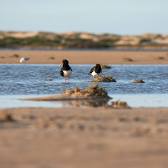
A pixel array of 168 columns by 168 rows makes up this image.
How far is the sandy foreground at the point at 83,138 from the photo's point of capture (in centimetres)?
1132

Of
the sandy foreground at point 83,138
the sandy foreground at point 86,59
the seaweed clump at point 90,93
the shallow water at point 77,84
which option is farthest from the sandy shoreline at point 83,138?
the sandy foreground at point 86,59

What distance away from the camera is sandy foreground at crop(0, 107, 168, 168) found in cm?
1132

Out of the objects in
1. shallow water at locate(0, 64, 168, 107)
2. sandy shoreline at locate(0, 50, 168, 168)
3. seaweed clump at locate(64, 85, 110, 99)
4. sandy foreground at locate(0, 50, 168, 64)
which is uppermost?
sandy shoreline at locate(0, 50, 168, 168)

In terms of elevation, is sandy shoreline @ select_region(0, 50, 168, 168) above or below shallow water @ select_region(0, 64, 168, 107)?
above

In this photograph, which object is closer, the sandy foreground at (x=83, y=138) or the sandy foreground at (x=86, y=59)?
the sandy foreground at (x=83, y=138)

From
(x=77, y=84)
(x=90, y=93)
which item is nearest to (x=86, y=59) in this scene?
(x=77, y=84)

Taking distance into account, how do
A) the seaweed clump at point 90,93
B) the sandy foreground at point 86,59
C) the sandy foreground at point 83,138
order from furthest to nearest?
1. the sandy foreground at point 86,59
2. the seaweed clump at point 90,93
3. the sandy foreground at point 83,138

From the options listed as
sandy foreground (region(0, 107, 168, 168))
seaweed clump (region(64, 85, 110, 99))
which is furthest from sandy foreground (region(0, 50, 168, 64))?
sandy foreground (region(0, 107, 168, 168))

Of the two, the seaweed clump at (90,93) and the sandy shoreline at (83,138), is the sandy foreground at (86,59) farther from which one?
the sandy shoreline at (83,138)

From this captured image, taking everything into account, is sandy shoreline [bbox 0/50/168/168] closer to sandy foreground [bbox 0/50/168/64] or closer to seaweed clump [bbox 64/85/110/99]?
seaweed clump [bbox 64/85/110/99]

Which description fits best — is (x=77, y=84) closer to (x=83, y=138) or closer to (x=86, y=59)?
(x=83, y=138)

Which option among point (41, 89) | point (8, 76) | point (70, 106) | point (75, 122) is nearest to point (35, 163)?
point (75, 122)

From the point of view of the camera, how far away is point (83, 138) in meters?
13.4

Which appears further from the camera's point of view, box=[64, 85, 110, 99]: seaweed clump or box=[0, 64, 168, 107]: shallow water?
box=[0, 64, 168, 107]: shallow water
